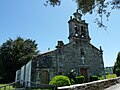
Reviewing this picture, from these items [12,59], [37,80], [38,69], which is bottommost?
[37,80]

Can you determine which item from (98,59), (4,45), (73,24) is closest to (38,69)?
(73,24)

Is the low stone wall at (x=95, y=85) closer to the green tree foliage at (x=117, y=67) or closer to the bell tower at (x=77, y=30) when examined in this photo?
the green tree foliage at (x=117, y=67)

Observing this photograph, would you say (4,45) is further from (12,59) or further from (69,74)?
(69,74)

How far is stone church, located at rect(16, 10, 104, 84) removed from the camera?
21.3m

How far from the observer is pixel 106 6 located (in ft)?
24.6

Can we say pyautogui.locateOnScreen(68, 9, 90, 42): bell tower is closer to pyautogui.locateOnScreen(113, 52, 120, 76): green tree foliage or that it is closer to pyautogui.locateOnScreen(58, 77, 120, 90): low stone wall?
pyautogui.locateOnScreen(113, 52, 120, 76): green tree foliage

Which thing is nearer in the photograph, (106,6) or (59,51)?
(106,6)

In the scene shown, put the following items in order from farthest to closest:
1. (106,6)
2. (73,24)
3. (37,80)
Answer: (73,24) → (37,80) → (106,6)

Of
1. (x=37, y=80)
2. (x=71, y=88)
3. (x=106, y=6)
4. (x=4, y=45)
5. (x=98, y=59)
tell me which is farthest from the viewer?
(x=4, y=45)

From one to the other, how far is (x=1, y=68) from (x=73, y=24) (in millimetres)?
18050

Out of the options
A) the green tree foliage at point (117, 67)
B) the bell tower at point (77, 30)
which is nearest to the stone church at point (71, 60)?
the bell tower at point (77, 30)

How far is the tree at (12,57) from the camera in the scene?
32000mm

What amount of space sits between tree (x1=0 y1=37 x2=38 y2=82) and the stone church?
7.83 metres

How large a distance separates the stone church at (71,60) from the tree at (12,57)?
783 cm
